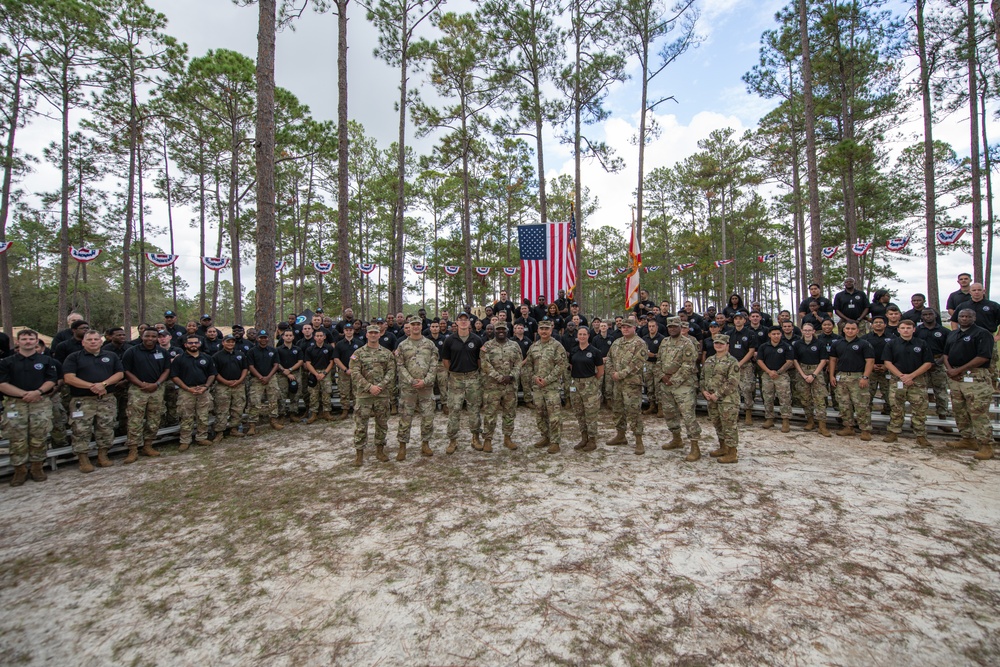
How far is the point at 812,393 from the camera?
7379mm

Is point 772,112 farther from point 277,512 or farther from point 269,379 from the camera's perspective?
point 277,512

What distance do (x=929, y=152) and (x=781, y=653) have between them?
1953 cm

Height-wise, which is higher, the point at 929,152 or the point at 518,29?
the point at 518,29

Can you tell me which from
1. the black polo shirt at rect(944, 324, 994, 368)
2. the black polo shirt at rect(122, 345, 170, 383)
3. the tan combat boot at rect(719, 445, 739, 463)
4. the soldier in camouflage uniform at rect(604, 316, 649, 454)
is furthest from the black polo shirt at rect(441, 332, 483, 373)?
the black polo shirt at rect(944, 324, 994, 368)

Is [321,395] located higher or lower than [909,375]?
lower

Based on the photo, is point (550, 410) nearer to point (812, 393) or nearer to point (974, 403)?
point (812, 393)

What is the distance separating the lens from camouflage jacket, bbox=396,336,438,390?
648 cm

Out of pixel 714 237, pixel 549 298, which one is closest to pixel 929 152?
pixel 549 298

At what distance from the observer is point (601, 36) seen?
1728 cm

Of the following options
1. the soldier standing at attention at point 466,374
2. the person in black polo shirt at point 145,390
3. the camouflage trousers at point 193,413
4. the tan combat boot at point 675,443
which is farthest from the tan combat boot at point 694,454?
the person in black polo shirt at point 145,390

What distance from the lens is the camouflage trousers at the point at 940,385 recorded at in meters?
6.92

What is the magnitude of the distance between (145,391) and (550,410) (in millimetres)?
6169

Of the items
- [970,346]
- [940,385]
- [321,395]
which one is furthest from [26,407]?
[940,385]

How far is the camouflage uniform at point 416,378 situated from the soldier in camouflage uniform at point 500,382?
31.7 inches
